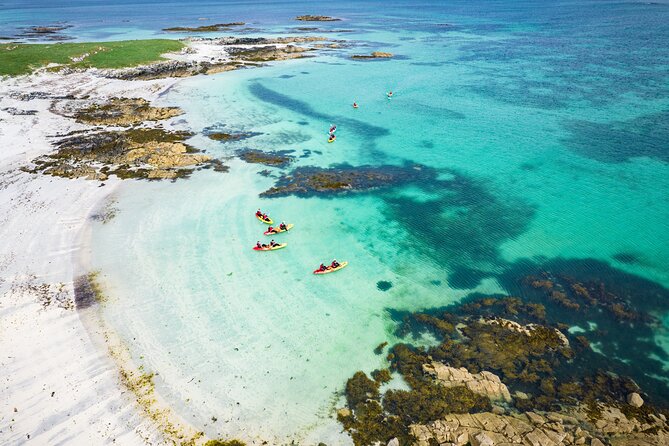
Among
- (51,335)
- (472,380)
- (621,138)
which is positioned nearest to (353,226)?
(472,380)

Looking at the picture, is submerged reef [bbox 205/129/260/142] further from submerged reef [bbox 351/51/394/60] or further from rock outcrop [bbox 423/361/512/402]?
submerged reef [bbox 351/51/394/60]

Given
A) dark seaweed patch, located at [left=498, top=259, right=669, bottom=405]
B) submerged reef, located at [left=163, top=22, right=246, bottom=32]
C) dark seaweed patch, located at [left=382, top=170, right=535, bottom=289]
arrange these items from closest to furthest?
dark seaweed patch, located at [left=498, top=259, right=669, bottom=405] < dark seaweed patch, located at [left=382, top=170, right=535, bottom=289] < submerged reef, located at [left=163, top=22, right=246, bottom=32]

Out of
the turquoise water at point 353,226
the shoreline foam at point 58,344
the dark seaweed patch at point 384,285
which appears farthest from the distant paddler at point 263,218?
the shoreline foam at point 58,344

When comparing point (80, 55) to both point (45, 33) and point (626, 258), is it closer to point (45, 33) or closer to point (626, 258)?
point (45, 33)

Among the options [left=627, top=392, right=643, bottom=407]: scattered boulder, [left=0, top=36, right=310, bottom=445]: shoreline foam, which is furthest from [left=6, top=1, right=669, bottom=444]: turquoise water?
[left=627, top=392, right=643, bottom=407]: scattered boulder

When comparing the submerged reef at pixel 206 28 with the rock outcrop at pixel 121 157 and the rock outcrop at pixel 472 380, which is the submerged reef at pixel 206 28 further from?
the rock outcrop at pixel 472 380
